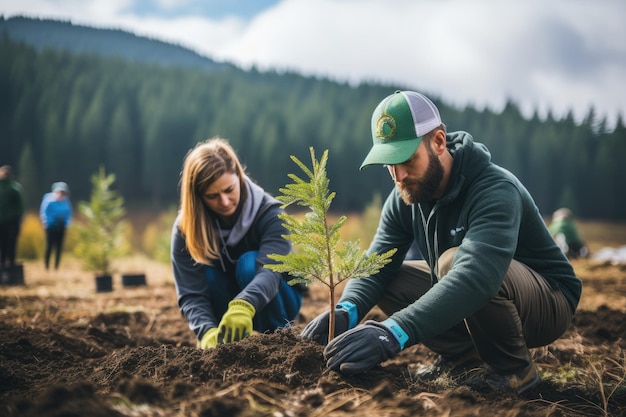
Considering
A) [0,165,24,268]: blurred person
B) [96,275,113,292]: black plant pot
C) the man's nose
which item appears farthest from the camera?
[0,165,24,268]: blurred person

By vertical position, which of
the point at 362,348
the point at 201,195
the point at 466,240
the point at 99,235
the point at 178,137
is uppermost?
the point at 178,137

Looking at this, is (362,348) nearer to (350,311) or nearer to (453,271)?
(453,271)

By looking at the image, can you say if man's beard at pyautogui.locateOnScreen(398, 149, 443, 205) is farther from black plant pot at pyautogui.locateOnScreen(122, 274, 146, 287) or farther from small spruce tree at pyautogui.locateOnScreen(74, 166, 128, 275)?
small spruce tree at pyautogui.locateOnScreen(74, 166, 128, 275)

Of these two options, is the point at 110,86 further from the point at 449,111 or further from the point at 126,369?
the point at 126,369

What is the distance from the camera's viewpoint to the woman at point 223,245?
122 inches

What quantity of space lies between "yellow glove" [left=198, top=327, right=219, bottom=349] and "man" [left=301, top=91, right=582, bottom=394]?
2.03 feet

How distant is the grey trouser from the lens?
2.33 meters

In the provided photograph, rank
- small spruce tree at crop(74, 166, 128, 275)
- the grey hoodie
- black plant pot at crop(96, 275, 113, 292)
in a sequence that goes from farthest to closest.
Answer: small spruce tree at crop(74, 166, 128, 275), black plant pot at crop(96, 275, 113, 292), the grey hoodie

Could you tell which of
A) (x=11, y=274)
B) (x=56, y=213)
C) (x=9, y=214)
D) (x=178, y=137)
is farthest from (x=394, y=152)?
(x=178, y=137)

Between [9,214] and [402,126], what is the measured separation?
8984 mm

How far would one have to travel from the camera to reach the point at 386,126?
7.69ft

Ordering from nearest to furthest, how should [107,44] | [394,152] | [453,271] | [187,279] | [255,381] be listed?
[255,381] < [453,271] < [394,152] < [187,279] < [107,44]

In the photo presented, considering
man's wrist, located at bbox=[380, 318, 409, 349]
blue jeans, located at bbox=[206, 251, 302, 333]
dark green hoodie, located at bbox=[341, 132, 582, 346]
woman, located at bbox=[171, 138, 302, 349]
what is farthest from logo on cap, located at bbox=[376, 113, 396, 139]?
blue jeans, located at bbox=[206, 251, 302, 333]

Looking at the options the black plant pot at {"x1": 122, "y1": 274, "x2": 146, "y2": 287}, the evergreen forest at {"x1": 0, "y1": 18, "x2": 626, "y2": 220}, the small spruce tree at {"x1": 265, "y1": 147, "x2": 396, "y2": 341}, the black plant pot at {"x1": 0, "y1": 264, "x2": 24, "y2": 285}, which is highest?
the evergreen forest at {"x1": 0, "y1": 18, "x2": 626, "y2": 220}
